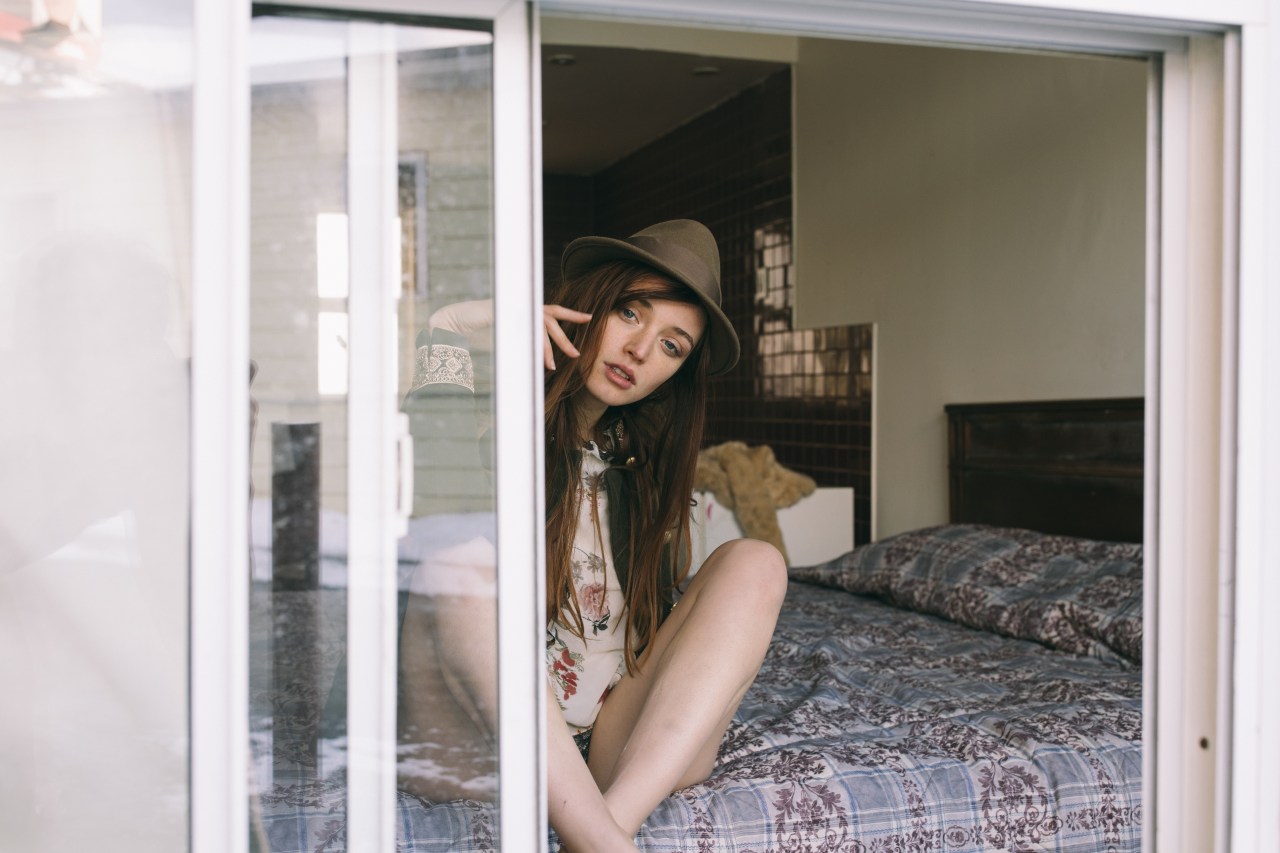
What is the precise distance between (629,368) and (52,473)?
97cm

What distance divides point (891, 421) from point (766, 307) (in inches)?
42.9

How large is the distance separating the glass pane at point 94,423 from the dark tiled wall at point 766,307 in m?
3.60

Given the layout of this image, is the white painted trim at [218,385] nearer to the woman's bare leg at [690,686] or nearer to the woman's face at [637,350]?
the woman's bare leg at [690,686]

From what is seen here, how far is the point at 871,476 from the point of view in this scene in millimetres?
4352

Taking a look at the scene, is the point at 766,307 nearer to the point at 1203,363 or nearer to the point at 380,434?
the point at 1203,363

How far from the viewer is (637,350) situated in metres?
1.81

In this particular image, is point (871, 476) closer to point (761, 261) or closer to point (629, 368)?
point (761, 261)

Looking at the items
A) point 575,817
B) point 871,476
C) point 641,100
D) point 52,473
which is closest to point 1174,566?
point 575,817

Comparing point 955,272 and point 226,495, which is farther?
point 955,272

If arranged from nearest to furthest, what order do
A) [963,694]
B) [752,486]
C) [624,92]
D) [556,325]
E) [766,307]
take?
1. [556,325]
2. [963,694]
3. [752,486]
4. [766,307]
5. [624,92]

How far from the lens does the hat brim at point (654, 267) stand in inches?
69.8

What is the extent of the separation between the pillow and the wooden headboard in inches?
7.2

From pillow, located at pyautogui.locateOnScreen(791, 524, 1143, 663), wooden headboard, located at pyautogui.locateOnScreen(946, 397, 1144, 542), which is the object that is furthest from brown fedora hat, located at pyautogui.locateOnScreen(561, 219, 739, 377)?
wooden headboard, located at pyautogui.locateOnScreen(946, 397, 1144, 542)

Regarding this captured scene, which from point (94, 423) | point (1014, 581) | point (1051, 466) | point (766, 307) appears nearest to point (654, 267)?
point (94, 423)
